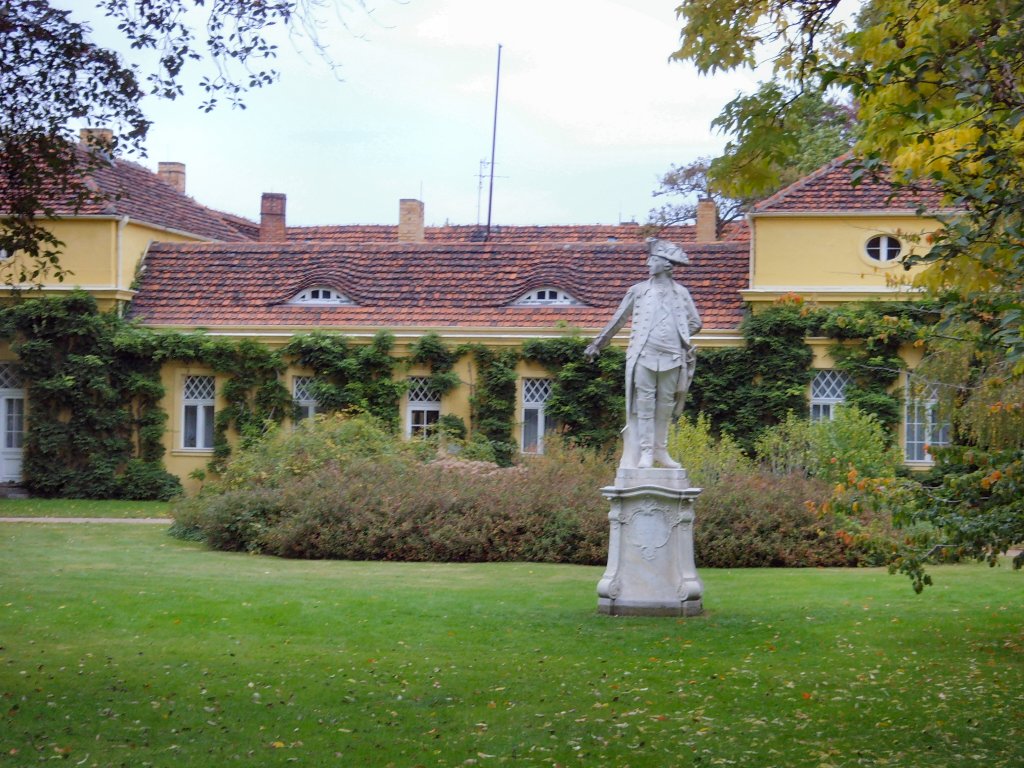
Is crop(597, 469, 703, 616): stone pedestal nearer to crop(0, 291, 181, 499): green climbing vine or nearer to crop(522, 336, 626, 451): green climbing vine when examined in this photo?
crop(522, 336, 626, 451): green climbing vine

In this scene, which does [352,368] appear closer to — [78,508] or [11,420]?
[78,508]

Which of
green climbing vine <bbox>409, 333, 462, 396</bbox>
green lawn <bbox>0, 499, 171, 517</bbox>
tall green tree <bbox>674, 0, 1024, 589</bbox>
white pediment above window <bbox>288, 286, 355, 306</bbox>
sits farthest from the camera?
white pediment above window <bbox>288, 286, 355, 306</bbox>

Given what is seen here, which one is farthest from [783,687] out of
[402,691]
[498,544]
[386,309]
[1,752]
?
[386,309]

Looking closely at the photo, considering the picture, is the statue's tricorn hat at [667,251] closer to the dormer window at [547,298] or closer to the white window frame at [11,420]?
the dormer window at [547,298]

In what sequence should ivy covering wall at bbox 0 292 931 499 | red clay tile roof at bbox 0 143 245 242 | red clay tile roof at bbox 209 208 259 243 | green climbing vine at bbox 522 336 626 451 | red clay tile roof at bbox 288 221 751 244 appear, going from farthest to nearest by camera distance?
1. red clay tile roof at bbox 209 208 259 243
2. red clay tile roof at bbox 288 221 751 244
3. red clay tile roof at bbox 0 143 245 242
4. green climbing vine at bbox 522 336 626 451
5. ivy covering wall at bbox 0 292 931 499

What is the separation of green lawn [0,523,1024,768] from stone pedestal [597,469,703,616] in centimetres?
31

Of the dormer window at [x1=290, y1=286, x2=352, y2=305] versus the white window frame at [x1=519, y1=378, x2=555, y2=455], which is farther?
the dormer window at [x1=290, y1=286, x2=352, y2=305]

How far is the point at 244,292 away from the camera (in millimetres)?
32344

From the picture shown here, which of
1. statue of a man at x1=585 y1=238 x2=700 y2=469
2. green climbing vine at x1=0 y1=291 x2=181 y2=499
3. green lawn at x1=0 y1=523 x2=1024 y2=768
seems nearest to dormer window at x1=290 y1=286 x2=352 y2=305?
green climbing vine at x1=0 y1=291 x2=181 y2=499

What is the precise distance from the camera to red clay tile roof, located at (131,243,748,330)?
30906 millimetres

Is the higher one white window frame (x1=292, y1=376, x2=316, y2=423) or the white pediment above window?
the white pediment above window

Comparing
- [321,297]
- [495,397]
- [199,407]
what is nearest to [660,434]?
[495,397]

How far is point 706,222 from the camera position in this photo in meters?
35.3

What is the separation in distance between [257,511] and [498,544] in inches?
144
